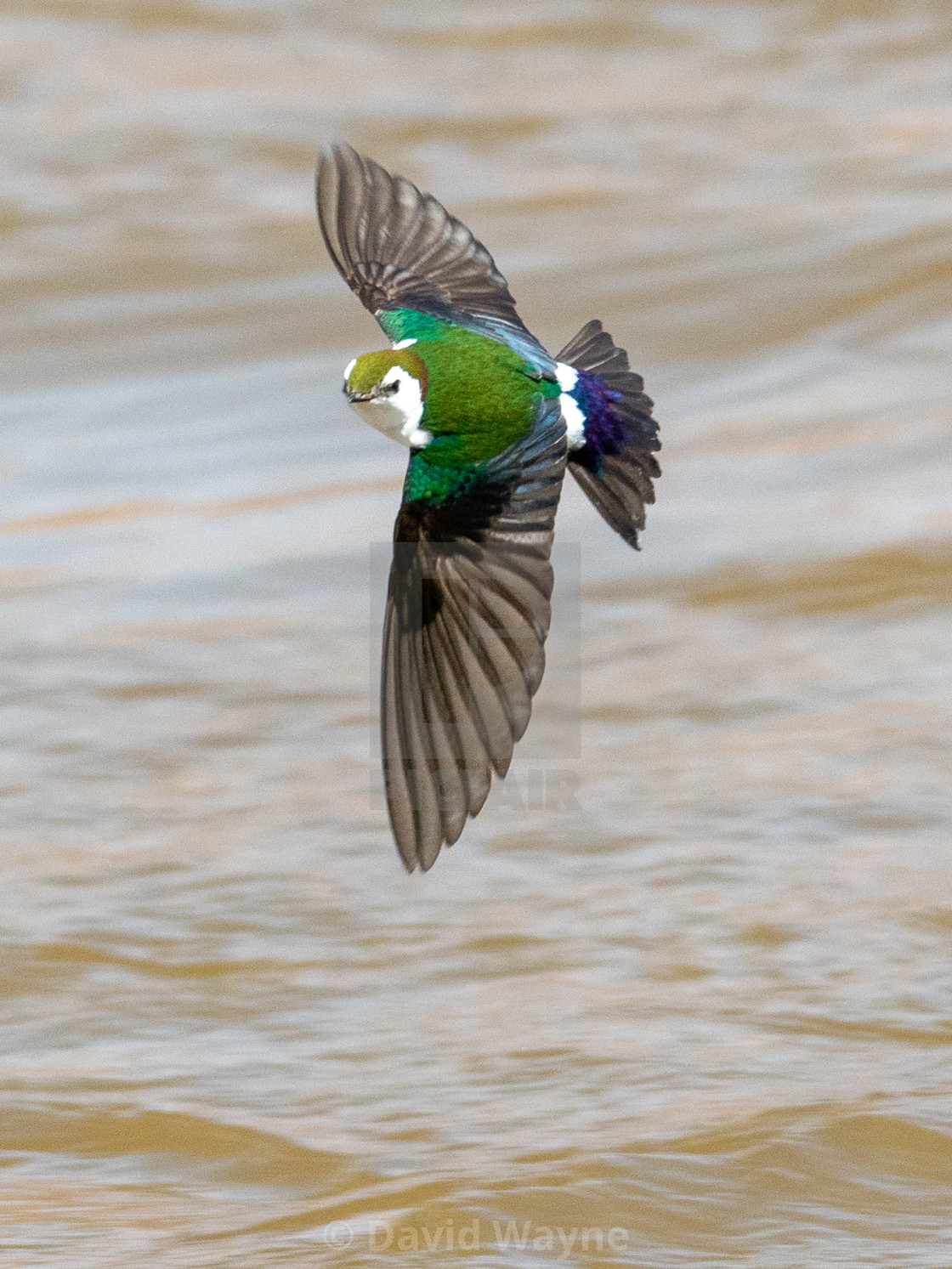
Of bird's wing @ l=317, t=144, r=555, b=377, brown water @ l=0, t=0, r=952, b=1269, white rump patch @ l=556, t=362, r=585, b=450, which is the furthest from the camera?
brown water @ l=0, t=0, r=952, b=1269

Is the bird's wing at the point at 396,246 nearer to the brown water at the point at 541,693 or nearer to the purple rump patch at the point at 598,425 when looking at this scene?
the purple rump patch at the point at 598,425

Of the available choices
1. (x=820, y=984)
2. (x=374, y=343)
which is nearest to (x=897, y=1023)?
(x=820, y=984)

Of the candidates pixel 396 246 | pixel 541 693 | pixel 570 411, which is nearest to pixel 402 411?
pixel 570 411

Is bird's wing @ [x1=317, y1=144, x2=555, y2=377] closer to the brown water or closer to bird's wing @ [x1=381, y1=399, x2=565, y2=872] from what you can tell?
bird's wing @ [x1=381, y1=399, x2=565, y2=872]

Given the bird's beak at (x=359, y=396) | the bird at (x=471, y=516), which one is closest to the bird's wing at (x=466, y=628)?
the bird at (x=471, y=516)

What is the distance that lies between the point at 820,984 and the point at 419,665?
3.92ft

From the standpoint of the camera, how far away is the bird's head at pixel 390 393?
1736mm

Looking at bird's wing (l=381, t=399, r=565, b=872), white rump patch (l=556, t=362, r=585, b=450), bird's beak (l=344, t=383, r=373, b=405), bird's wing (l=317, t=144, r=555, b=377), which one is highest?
bird's wing (l=317, t=144, r=555, b=377)

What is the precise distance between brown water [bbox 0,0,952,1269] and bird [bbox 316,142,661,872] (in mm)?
755

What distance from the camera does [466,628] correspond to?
180cm

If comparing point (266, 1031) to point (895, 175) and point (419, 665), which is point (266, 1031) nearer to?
point (419, 665)

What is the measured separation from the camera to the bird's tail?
6.15 ft

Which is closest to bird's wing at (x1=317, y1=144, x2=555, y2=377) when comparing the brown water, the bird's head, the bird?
the bird

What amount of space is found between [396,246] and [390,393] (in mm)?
337
